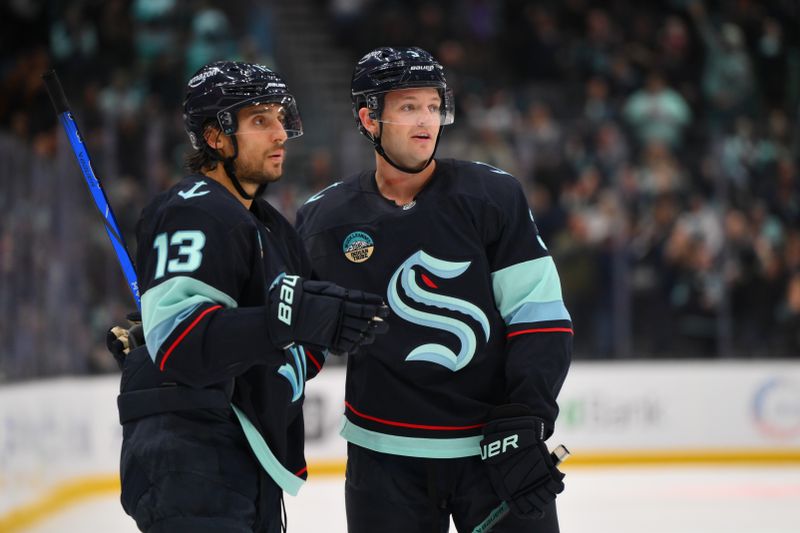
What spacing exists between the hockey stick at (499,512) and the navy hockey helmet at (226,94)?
100 cm

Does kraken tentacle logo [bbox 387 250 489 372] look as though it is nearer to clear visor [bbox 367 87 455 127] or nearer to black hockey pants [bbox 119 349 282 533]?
clear visor [bbox 367 87 455 127]

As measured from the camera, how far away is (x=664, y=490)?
255 inches

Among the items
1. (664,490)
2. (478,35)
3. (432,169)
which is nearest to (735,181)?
(664,490)

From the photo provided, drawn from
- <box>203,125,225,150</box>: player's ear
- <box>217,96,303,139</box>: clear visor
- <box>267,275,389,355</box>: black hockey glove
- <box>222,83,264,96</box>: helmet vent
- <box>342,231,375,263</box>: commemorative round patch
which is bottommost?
<box>267,275,389,355</box>: black hockey glove

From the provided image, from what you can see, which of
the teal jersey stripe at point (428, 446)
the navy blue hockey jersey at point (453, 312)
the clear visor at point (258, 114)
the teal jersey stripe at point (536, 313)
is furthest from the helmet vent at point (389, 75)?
the teal jersey stripe at point (428, 446)

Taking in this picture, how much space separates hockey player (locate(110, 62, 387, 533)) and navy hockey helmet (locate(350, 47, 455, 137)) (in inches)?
16.3

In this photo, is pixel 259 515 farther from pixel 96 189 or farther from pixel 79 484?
pixel 79 484

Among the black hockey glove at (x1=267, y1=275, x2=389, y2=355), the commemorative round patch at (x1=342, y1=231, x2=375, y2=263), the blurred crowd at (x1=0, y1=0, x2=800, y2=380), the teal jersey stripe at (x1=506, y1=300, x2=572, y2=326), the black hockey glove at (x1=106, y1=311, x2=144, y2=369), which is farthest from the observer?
the blurred crowd at (x1=0, y1=0, x2=800, y2=380)

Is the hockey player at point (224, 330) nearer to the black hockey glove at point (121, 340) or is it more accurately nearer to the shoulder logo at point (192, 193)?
the shoulder logo at point (192, 193)

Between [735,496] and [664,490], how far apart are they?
1.24 feet

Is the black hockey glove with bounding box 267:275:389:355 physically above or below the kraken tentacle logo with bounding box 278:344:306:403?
above

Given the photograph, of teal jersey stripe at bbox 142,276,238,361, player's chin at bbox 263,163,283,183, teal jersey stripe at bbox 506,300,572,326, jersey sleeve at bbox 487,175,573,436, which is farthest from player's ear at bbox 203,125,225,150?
teal jersey stripe at bbox 506,300,572,326

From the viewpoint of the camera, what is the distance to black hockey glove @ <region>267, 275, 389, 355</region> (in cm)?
217

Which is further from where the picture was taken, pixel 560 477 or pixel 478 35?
pixel 478 35
